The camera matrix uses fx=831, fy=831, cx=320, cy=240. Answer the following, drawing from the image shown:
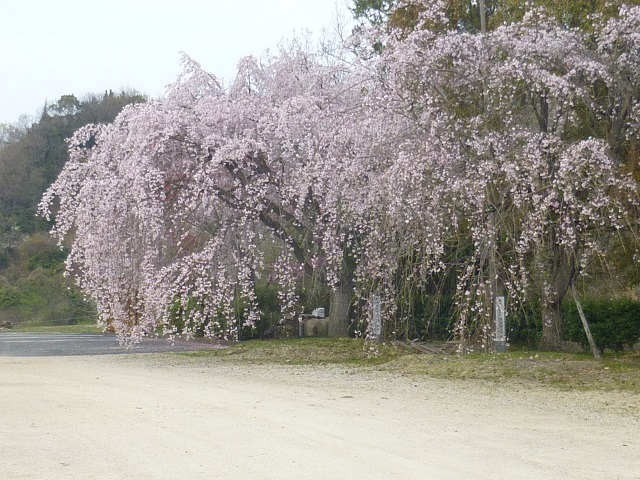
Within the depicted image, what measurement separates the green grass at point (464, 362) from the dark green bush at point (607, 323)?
2.62ft

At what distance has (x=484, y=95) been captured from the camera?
A: 13945mm

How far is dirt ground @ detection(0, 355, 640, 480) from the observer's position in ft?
20.5

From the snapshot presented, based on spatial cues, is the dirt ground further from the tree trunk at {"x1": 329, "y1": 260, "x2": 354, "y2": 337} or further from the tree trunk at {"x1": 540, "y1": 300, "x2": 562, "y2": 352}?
the tree trunk at {"x1": 329, "y1": 260, "x2": 354, "y2": 337}

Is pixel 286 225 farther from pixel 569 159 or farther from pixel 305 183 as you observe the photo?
Result: pixel 569 159

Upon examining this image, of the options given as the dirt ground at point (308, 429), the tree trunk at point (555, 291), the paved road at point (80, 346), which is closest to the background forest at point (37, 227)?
the paved road at point (80, 346)

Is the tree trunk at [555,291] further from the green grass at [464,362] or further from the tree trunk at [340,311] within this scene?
the tree trunk at [340,311]

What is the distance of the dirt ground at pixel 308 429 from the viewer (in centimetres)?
626

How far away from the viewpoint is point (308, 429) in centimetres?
796

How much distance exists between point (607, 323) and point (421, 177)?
5861 mm

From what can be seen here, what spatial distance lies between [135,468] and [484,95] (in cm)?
971

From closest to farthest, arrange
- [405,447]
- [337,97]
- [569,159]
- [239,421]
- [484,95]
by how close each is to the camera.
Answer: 1. [405,447]
2. [239,421]
3. [569,159]
4. [484,95]
5. [337,97]

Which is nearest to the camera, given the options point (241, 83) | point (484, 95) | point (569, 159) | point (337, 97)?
point (569, 159)

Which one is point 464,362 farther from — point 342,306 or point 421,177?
point 342,306

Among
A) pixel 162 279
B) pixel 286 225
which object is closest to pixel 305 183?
pixel 286 225
